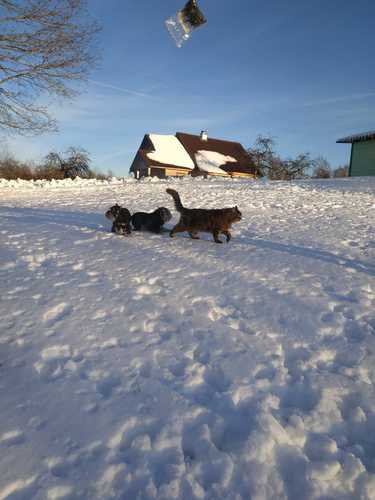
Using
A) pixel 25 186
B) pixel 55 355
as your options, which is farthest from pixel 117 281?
pixel 25 186

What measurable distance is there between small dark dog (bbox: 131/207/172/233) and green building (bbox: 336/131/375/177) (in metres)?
23.3

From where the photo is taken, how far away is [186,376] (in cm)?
Result: 247

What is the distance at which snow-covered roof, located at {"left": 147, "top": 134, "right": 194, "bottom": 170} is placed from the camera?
109 ft

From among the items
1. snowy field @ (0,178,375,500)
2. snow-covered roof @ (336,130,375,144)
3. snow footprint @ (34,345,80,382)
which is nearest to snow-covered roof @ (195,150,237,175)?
snow-covered roof @ (336,130,375,144)

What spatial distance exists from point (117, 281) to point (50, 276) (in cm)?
108

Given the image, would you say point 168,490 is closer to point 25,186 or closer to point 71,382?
point 71,382

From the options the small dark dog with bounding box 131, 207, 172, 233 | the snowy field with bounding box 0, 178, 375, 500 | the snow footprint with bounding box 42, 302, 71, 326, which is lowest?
the snowy field with bounding box 0, 178, 375, 500

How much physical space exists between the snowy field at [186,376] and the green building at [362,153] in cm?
2332

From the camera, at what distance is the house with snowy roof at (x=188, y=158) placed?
3319 centimetres

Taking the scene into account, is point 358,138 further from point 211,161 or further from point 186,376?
point 186,376

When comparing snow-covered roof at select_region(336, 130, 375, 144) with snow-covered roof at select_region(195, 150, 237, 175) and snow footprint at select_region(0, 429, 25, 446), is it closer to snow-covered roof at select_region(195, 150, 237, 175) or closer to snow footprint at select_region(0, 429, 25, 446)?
snow-covered roof at select_region(195, 150, 237, 175)

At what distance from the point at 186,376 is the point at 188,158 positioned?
34.1m

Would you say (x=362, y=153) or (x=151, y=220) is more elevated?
(x=362, y=153)

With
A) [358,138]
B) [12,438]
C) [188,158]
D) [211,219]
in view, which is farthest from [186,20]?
[188,158]
